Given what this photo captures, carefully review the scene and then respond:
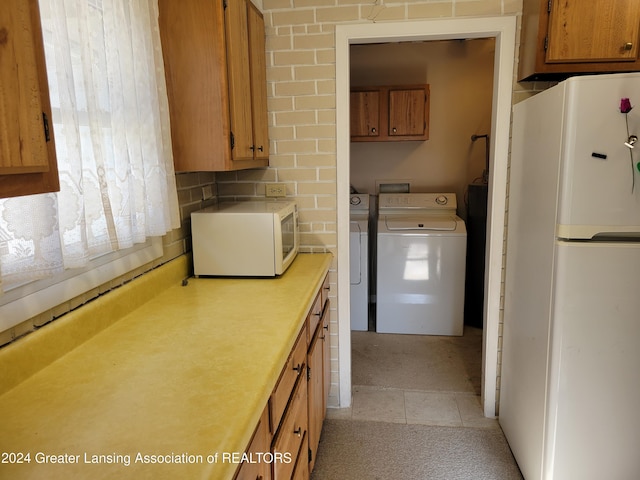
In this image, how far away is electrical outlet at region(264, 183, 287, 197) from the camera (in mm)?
2348

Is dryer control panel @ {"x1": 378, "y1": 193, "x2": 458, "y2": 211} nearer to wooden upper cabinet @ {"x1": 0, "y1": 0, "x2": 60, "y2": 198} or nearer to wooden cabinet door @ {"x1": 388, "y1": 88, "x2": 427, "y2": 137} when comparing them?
wooden cabinet door @ {"x1": 388, "y1": 88, "x2": 427, "y2": 137}

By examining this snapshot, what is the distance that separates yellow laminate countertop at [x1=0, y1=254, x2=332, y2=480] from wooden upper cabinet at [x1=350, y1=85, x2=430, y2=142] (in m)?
2.56

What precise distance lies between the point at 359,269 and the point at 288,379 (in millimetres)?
2219

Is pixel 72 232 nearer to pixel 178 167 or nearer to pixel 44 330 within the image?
pixel 44 330

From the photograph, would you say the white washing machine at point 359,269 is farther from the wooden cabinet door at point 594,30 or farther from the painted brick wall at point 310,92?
the wooden cabinet door at point 594,30

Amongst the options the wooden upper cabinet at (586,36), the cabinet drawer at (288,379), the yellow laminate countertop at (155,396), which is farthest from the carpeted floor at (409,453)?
the wooden upper cabinet at (586,36)

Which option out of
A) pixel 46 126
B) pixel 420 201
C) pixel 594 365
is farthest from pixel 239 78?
pixel 420 201

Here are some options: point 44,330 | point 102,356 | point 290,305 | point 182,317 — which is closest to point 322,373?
point 290,305

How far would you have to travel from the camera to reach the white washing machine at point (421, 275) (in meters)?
3.40

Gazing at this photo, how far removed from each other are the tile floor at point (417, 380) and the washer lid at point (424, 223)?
87 centimetres

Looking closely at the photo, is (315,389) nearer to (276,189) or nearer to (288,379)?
(288,379)

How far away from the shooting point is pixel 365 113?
378 centimetres

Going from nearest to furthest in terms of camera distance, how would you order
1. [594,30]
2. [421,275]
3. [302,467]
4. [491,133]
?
[302,467]
[594,30]
[491,133]
[421,275]

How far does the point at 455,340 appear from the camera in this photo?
345 centimetres
